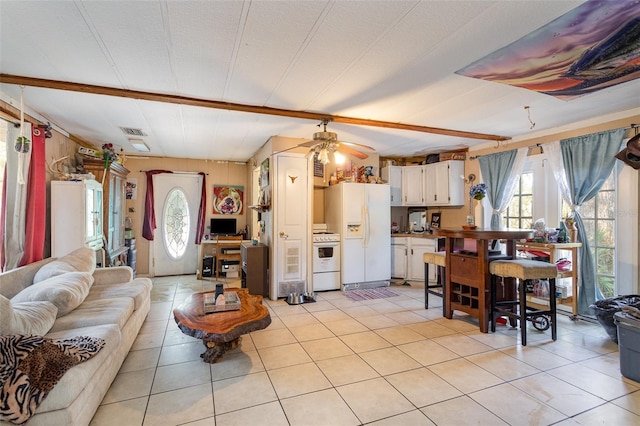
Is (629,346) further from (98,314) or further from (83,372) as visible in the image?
(98,314)

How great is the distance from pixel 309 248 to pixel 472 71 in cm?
314

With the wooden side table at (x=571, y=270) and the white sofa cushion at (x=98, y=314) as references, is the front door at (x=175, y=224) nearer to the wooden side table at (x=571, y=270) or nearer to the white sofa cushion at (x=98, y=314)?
the white sofa cushion at (x=98, y=314)

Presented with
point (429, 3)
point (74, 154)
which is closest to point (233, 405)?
point (429, 3)

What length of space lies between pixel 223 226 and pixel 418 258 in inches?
154

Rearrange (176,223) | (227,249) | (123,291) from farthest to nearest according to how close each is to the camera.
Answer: (176,223)
(227,249)
(123,291)

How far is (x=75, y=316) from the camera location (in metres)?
2.38

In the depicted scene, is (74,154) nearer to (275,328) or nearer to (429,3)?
(275,328)

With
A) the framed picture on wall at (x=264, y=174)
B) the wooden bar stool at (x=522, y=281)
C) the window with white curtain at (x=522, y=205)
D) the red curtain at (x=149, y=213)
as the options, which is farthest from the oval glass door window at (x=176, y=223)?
the window with white curtain at (x=522, y=205)

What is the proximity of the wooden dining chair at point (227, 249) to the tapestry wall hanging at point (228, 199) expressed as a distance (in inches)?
29.0

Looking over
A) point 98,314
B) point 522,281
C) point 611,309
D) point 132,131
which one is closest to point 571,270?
point 611,309

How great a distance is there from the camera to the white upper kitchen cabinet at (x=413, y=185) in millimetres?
5738

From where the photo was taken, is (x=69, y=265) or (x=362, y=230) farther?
(x=362, y=230)

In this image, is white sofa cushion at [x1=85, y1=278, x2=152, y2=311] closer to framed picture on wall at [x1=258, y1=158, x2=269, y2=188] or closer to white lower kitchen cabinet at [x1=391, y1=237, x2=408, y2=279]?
framed picture on wall at [x1=258, y1=158, x2=269, y2=188]

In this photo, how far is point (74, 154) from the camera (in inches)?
179
